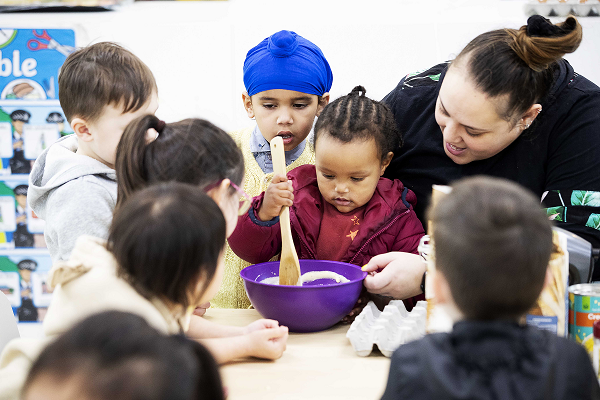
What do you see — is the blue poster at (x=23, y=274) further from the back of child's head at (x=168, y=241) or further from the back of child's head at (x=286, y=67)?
the back of child's head at (x=168, y=241)

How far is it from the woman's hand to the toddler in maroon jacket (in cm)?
15

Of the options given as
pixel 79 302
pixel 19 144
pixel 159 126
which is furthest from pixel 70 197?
pixel 19 144

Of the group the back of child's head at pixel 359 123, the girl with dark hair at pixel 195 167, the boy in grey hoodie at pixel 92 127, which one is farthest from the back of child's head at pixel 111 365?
the back of child's head at pixel 359 123

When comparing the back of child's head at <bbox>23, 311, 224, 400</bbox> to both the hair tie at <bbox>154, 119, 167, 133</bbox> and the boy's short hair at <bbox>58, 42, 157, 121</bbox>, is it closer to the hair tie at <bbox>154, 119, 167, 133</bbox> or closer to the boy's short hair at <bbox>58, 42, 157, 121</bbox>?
the hair tie at <bbox>154, 119, 167, 133</bbox>

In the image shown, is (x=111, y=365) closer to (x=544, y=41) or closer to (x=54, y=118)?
(x=544, y=41)

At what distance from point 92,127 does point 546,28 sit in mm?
1045

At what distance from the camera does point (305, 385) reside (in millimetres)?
833

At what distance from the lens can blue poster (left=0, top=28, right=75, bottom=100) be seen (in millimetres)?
2232

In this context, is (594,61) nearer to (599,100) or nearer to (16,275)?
(599,100)

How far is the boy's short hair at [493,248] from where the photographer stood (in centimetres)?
55

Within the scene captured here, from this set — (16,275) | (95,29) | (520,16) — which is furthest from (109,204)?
(520,16)

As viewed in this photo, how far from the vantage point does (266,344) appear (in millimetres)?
920

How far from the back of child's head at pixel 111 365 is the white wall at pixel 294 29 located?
1806 millimetres

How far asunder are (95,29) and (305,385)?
1990 millimetres
